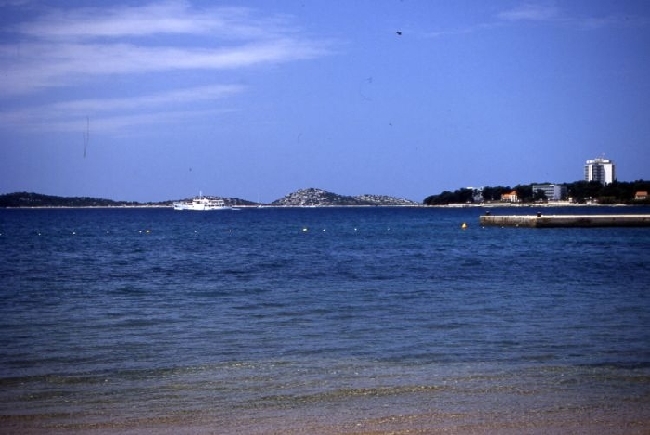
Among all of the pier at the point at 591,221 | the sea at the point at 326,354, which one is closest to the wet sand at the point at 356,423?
the sea at the point at 326,354

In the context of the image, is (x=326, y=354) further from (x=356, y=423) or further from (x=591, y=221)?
(x=591, y=221)

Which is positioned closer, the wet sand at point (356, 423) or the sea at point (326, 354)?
the wet sand at point (356, 423)

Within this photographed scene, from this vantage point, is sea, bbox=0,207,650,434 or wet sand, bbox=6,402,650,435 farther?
sea, bbox=0,207,650,434

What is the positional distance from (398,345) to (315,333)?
208 centimetres

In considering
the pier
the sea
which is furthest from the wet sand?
the pier

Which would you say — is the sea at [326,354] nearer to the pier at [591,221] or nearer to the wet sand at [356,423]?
the wet sand at [356,423]

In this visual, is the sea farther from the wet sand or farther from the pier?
the pier

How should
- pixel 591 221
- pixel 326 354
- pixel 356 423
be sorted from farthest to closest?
pixel 591 221 → pixel 326 354 → pixel 356 423

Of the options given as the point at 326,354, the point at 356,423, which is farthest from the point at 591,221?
the point at 356,423

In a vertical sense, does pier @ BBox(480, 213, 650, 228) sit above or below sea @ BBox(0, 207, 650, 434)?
above

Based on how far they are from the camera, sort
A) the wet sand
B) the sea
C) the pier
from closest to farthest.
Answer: the wet sand → the sea → the pier

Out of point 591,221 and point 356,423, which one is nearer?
point 356,423

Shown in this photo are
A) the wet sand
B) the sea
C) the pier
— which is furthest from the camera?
the pier

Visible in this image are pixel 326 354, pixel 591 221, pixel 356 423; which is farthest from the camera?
pixel 591 221
